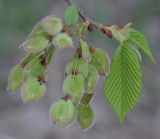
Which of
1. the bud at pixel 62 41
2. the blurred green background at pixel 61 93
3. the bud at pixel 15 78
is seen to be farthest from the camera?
the blurred green background at pixel 61 93

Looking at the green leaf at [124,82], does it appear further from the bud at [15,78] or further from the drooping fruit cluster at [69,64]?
the bud at [15,78]

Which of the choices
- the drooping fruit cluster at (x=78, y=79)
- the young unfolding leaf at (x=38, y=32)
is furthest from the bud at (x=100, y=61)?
the young unfolding leaf at (x=38, y=32)

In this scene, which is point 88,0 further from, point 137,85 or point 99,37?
point 137,85

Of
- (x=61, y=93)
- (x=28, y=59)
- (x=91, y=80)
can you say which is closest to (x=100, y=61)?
(x=91, y=80)

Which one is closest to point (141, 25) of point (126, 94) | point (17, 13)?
point (17, 13)

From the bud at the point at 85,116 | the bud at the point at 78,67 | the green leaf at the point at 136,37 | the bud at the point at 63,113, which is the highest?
the green leaf at the point at 136,37

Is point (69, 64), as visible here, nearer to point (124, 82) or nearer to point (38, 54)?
point (38, 54)

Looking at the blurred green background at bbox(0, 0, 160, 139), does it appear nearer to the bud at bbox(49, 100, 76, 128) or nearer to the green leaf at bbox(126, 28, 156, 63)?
the green leaf at bbox(126, 28, 156, 63)
